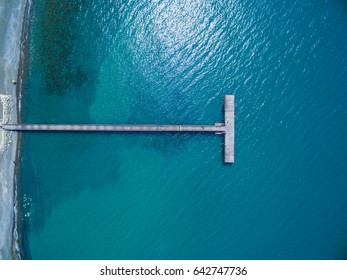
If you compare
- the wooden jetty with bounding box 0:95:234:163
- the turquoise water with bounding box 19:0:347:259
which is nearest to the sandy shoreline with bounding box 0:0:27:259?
the turquoise water with bounding box 19:0:347:259

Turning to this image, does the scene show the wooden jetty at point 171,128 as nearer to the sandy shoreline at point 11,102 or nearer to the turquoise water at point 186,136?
the turquoise water at point 186,136

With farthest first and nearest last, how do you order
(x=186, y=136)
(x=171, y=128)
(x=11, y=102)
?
(x=186, y=136)
(x=11, y=102)
(x=171, y=128)

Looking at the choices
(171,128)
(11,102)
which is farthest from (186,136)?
(11,102)

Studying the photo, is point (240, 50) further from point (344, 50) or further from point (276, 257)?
point (276, 257)

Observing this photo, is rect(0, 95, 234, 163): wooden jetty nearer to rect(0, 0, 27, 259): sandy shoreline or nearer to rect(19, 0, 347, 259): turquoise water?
rect(19, 0, 347, 259): turquoise water

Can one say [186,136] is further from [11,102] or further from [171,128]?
[11,102]

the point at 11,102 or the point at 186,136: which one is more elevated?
the point at 11,102
